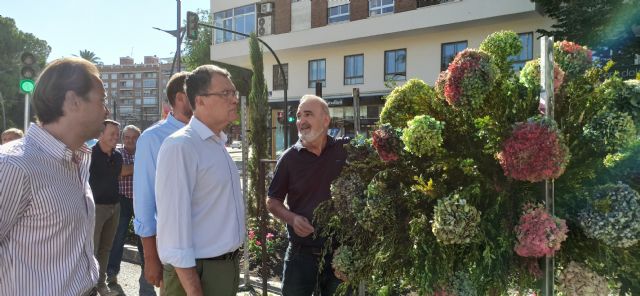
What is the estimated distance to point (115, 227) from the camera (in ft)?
18.1

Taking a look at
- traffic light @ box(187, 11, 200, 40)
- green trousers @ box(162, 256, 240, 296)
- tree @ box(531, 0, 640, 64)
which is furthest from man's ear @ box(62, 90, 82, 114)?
traffic light @ box(187, 11, 200, 40)

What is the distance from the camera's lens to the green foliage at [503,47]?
198 cm

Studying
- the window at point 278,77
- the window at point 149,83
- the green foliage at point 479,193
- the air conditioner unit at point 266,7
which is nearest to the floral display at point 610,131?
the green foliage at point 479,193

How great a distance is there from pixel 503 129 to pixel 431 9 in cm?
1907

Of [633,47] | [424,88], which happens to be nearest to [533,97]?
[424,88]

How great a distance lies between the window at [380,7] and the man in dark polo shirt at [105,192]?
1806cm

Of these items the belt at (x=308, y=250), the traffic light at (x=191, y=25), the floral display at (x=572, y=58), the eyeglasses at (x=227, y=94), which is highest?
the traffic light at (x=191, y=25)

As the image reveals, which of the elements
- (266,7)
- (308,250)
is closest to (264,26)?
(266,7)

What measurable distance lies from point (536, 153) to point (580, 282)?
1.57 feet

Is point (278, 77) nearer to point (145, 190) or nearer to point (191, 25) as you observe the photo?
point (191, 25)

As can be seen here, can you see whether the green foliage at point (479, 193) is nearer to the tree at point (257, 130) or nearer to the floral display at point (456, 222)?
the floral display at point (456, 222)

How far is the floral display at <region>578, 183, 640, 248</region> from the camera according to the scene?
1593 mm

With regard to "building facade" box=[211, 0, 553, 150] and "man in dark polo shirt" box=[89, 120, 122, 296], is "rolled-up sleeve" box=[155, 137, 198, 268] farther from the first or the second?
"building facade" box=[211, 0, 553, 150]

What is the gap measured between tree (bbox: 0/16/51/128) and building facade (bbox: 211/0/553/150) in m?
24.7
